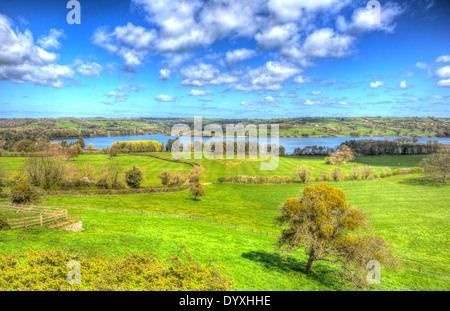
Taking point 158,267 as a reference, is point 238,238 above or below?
below

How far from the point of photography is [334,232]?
1393 centimetres

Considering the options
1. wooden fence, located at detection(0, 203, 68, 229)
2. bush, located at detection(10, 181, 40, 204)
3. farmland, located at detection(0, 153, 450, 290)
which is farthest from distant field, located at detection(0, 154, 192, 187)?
wooden fence, located at detection(0, 203, 68, 229)

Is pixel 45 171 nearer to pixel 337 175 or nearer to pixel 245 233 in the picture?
pixel 245 233

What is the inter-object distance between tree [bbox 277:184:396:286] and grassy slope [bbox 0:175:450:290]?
8.82ft

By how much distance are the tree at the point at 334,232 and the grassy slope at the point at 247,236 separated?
2.69 metres

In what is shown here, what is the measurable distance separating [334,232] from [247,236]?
12.1 m

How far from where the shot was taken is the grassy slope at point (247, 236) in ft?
50.8

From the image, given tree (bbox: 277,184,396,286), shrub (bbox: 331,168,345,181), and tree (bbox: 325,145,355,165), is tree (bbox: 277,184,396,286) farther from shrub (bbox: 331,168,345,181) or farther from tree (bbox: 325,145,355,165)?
tree (bbox: 325,145,355,165)

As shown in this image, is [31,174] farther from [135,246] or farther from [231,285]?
[231,285]

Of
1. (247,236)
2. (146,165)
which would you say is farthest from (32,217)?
(146,165)

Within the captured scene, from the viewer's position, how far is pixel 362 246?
12805mm

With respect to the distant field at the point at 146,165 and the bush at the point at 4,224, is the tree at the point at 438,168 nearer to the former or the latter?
the distant field at the point at 146,165

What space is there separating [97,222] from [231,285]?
16.8 m
